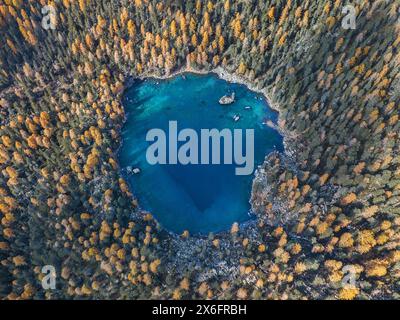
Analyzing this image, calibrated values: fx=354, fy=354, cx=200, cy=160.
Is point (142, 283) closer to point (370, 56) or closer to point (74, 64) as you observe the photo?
point (74, 64)

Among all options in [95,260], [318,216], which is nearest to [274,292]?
[318,216]

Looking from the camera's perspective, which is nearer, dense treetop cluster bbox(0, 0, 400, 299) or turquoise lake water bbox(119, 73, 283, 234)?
dense treetop cluster bbox(0, 0, 400, 299)

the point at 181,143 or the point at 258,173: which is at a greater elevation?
the point at 181,143

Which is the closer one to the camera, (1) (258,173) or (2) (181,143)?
(1) (258,173)

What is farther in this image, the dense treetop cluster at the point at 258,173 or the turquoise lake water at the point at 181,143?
the turquoise lake water at the point at 181,143
